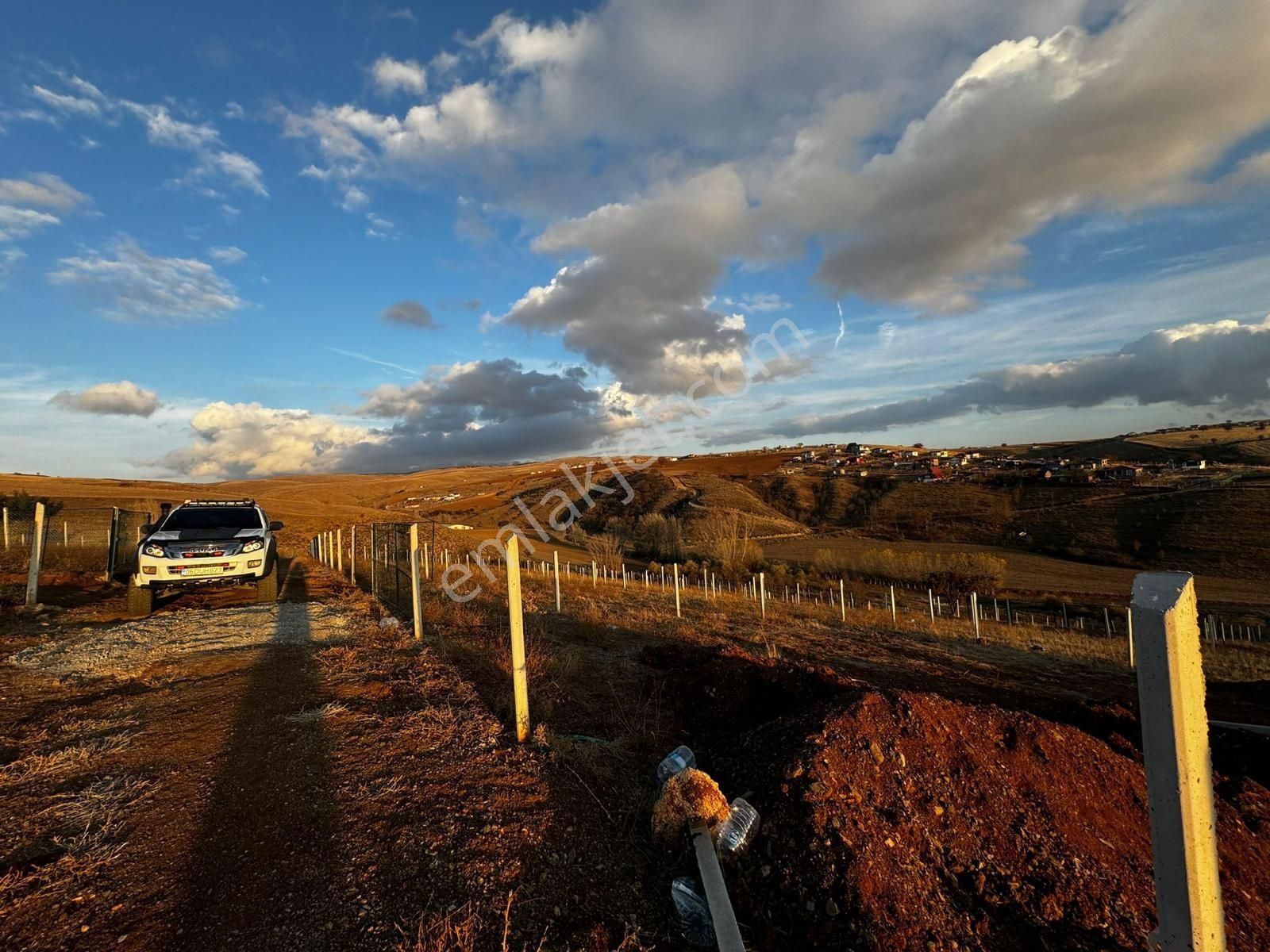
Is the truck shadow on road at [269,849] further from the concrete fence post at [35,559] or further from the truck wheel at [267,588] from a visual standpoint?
the concrete fence post at [35,559]

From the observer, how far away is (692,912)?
9.80 feet

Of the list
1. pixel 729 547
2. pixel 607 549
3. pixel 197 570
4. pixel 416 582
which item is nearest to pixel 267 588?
pixel 197 570

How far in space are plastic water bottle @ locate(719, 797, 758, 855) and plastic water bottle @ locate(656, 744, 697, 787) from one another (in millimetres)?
542

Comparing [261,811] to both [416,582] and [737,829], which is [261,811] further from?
[416,582]

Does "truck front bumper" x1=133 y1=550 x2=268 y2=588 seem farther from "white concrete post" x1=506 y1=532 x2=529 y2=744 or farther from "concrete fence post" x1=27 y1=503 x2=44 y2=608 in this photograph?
"white concrete post" x1=506 y1=532 x2=529 y2=744

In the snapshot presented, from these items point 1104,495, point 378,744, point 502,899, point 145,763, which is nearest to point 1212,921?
point 502,899

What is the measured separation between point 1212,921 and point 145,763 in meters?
6.21

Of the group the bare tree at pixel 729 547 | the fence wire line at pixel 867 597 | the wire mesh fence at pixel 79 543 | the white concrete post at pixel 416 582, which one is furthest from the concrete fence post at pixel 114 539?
the bare tree at pixel 729 547

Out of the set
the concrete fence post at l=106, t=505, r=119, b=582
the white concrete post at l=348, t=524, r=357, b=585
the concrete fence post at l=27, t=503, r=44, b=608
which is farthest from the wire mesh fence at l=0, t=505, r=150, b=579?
the white concrete post at l=348, t=524, r=357, b=585

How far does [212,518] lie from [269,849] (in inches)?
406

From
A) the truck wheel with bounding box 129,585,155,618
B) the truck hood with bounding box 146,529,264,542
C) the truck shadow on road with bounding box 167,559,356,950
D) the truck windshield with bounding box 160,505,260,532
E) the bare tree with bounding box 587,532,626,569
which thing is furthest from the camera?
the bare tree with bounding box 587,532,626,569

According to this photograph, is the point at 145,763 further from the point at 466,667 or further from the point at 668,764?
the point at 668,764

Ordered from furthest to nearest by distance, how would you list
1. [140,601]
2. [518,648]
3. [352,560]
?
[352,560]
[140,601]
[518,648]

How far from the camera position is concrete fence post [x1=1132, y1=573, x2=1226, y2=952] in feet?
6.20
